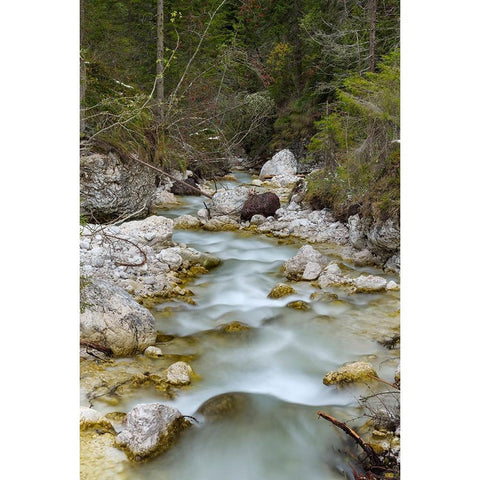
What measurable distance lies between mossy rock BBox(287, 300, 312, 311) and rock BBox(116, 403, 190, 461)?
2092 millimetres

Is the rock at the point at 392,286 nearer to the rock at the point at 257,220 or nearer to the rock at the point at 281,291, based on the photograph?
the rock at the point at 281,291

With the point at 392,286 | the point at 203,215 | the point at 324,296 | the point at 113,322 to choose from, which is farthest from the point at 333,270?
the point at 203,215

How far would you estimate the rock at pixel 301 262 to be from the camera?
5285 millimetres

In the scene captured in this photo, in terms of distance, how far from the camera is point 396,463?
2.31 metres

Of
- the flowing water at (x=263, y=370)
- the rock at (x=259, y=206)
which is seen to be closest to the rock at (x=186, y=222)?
the rock at (x=259, y=206)

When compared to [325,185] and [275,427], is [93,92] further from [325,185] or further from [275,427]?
[275,427]

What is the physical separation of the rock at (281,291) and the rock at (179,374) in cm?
161

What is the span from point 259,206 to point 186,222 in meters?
1.23

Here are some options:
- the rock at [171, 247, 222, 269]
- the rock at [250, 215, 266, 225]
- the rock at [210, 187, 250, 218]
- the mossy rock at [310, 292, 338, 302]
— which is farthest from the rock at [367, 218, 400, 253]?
the rock at [210, 187, 250, 218]

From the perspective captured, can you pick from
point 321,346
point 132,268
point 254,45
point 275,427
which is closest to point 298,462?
point 275,427

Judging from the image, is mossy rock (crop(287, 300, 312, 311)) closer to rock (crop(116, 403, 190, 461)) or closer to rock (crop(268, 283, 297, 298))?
rock (crop(268, 283, 297, 298))

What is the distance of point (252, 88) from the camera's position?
45.0 ft

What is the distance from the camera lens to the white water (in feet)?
8.37
